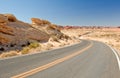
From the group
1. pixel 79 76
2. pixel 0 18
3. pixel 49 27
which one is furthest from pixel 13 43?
pixel 49 27

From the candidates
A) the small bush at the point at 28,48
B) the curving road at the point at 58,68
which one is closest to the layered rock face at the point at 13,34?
the small bush at the point at 28,48

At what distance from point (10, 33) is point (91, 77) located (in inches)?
950

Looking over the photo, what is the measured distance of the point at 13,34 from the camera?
1267 inches

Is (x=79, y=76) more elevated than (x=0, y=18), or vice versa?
(x=0, y=18)

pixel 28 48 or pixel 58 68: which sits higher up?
pixel 58 68

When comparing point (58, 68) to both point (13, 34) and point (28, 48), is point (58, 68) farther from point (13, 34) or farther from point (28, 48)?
point (13, 34)

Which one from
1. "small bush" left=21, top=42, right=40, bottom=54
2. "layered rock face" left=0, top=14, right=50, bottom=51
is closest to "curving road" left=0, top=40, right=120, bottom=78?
"small bush" left=21, top=42, right=40, bottom=54

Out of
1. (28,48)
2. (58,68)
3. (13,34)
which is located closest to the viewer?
(58,68)

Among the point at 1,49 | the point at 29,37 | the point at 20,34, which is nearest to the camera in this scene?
the point at 1,49

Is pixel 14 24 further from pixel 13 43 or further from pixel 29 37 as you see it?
pixel 13 43

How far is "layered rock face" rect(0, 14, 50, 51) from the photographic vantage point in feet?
95.7

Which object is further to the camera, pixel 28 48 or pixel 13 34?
pixel 13 34

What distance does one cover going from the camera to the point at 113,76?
9664mm

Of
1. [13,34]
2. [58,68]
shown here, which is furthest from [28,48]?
[58,68]
